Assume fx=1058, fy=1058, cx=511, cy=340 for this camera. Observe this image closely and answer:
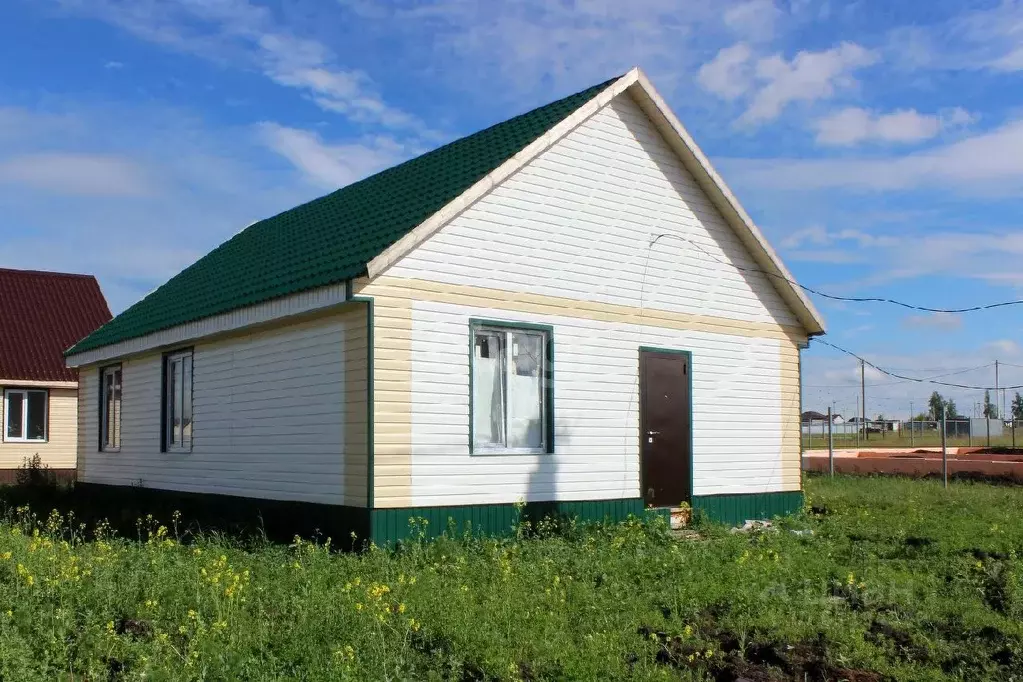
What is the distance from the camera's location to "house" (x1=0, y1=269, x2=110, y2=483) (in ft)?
87.9

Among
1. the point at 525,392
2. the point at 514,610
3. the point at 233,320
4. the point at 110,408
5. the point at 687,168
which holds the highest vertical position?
the point at 687,168

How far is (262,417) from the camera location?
14031 mm

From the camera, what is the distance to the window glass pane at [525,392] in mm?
13281

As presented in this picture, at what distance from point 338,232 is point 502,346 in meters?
3.06

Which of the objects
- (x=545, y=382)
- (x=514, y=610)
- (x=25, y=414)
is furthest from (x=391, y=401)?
(x=25, y=414)

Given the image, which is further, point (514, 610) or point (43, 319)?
point (43, 319)

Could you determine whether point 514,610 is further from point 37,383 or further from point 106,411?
point 37,383

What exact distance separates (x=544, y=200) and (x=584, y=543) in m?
4.46

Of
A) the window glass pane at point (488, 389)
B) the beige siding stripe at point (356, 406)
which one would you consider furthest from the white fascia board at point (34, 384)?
the window glass pane at point (488, 389)

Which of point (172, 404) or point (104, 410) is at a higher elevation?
point (172, 404)

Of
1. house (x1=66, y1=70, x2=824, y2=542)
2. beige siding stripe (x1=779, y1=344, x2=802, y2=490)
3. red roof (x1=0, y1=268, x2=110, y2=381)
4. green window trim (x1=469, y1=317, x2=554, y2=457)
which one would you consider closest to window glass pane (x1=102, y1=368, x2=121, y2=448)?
house (x1=66, y1=70, x2=824, y2=542)

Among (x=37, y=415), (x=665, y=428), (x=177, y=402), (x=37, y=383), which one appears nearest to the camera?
(x=665, y=428)

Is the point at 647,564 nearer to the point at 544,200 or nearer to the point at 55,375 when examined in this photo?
the point at 544,200

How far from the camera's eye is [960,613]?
9.36 meters
